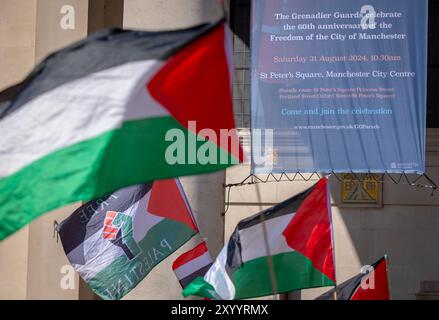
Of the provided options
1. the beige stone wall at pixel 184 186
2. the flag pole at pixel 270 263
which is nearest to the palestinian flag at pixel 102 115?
the flag pole at pixel 270 263

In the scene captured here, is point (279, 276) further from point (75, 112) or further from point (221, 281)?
point (75, 112)

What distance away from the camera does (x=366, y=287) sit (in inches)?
469

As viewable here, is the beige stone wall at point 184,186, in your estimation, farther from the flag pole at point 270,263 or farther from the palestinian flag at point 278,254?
the flag pole at point 270,263

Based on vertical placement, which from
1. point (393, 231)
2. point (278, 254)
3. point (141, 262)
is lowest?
point (141, 262)

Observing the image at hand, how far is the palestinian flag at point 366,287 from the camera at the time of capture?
38.4ft

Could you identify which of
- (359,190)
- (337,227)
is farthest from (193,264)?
(359,190)

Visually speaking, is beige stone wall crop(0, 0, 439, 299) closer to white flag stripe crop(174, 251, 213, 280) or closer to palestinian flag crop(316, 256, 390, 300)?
white flag stripe crop(174, 251, 213, 280)

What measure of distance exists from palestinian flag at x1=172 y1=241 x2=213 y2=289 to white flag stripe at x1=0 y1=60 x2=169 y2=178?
4886 millimetres

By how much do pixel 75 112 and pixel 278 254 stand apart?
3.78 metres

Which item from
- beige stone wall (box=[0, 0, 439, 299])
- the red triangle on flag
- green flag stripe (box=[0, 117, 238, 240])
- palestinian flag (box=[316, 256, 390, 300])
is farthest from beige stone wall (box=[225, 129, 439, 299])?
green flag stripe (box=[0, 117, 238, 240])

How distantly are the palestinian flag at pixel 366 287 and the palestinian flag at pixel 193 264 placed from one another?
1991mm

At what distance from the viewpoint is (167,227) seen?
13031 millimetres
